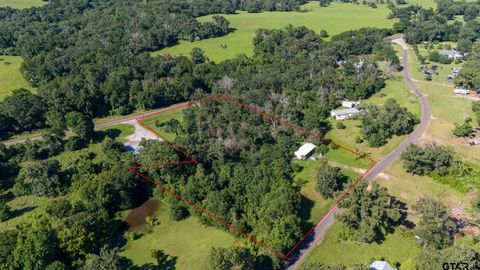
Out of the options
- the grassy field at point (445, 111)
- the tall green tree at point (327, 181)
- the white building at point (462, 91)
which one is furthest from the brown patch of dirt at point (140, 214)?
the white building at point (462, 91)

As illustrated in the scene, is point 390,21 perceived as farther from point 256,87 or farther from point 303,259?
point 303,259

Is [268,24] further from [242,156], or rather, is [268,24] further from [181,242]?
[181,242]

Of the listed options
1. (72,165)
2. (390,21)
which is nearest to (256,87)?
(72,165)

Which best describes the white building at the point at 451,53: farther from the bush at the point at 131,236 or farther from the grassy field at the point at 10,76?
the grassy field at the point at 10,76

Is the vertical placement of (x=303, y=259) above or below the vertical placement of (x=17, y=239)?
below

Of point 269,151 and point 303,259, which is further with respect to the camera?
point 269,151

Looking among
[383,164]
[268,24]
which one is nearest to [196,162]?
[383,164]

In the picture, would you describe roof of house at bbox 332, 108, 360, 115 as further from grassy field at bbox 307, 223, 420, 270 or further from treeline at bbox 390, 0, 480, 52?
treeline at bbox 390, 0, 480, 52
